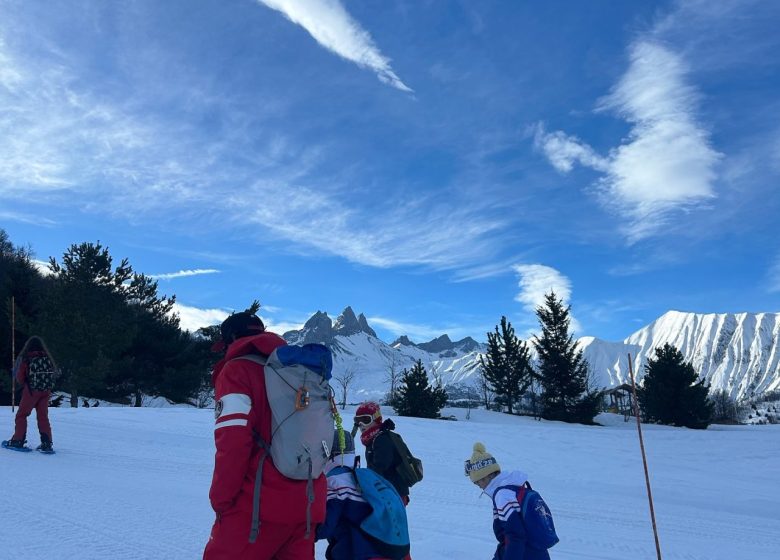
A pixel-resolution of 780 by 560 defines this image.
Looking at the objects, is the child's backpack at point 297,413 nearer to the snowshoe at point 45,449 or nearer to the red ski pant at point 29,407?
the red ski pant at point 29,407

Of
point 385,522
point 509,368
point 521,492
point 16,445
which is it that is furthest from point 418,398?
point 385,522

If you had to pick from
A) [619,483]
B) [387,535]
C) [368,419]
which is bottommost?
[619,483]

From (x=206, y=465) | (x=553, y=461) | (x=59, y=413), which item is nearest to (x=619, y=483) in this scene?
(x=553, y=461)

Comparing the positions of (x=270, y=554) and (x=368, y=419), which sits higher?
(x=368, y=419)

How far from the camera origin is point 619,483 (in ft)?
41.3

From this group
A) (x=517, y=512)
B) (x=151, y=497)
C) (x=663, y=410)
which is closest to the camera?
(x=517, y=512)

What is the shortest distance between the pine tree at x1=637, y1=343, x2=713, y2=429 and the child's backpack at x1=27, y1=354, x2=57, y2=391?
31.8m

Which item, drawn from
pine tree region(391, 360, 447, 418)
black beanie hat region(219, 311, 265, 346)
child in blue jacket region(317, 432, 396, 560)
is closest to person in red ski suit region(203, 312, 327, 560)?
child in blue jacket region(317, 432, 396, 560)

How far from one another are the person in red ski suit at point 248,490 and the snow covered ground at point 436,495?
2.48m

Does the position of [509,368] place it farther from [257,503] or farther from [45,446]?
[257,503]

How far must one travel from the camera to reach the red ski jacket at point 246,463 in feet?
8.54

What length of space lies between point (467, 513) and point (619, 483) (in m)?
6.55

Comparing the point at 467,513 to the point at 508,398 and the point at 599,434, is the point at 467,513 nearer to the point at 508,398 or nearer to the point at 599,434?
the point at 599,434

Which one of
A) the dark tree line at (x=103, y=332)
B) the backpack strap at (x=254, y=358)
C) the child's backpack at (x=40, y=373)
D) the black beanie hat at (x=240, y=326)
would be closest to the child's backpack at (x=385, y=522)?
the backpack strap at (x=254, y=358)
